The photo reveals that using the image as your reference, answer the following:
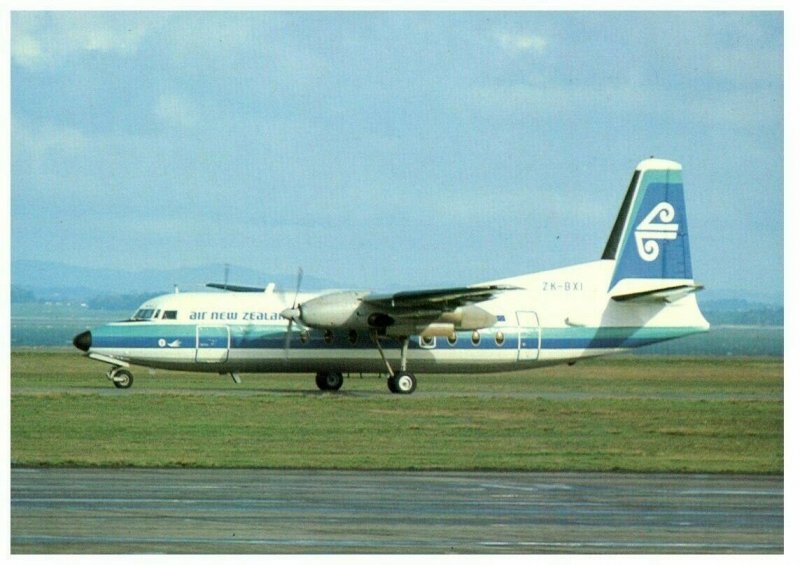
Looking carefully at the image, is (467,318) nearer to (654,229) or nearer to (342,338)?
(342,338)

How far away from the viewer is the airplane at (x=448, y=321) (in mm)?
37688

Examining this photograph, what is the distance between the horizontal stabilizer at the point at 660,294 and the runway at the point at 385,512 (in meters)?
19.4

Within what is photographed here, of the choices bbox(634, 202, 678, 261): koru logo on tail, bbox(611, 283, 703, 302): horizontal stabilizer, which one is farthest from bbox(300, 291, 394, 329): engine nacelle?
bbox(634, 202, 678, 261): koru logo on tail

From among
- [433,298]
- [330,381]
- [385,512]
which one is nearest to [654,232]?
[433,298]

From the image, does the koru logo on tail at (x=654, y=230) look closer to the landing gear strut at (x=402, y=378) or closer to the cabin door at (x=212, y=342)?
the landing gear strut at (x=402, y=378)

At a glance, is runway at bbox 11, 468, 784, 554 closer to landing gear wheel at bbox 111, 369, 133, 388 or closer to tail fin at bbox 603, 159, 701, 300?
landing gear wheel at bbox 111, 369, 133, 388

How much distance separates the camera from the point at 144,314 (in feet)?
125

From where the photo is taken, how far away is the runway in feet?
48.0

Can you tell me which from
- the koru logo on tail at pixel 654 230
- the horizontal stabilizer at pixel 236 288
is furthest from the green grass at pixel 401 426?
the koru logo on tail at pixel 654 230

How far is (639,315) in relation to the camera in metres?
41.3

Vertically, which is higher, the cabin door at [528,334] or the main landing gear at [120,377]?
the cabin door at [528,334]

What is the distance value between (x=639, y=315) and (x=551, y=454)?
16870 mm

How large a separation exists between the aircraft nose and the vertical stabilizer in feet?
51.7
